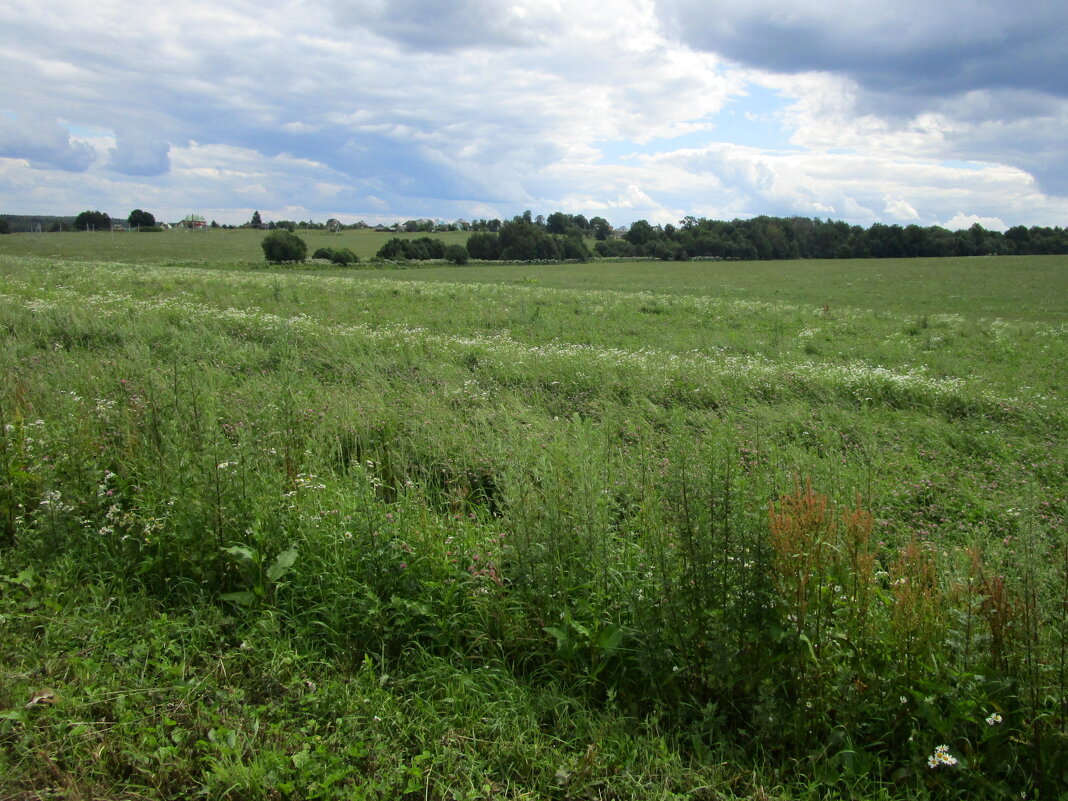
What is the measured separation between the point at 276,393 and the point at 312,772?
20.4ft

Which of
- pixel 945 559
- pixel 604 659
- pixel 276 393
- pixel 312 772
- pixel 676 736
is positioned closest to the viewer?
pixel 312 772

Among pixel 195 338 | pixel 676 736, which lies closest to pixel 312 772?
pixel 676 736

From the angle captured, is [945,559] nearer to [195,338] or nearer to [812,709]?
[812,709]

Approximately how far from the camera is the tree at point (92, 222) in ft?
358

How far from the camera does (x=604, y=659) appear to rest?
12.0 ft

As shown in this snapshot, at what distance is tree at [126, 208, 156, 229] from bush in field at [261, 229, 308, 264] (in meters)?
58.1

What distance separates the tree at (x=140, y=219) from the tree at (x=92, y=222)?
3.47 m

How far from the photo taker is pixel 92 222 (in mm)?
109438

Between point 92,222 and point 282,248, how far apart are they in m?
62.6

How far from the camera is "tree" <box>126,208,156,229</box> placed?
11294cm

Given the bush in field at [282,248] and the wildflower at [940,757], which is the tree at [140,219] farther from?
the wildflower at [940,757]

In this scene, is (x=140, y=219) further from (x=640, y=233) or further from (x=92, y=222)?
(x=640, y=233)

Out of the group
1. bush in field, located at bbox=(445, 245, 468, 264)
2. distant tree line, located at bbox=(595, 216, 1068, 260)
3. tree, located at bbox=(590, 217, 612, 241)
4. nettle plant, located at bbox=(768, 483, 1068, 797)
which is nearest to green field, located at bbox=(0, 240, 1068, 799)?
nettle plant, located at bbox=(768, 483, 1068, 797)

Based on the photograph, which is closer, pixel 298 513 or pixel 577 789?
pixel 577 789
